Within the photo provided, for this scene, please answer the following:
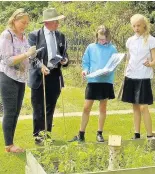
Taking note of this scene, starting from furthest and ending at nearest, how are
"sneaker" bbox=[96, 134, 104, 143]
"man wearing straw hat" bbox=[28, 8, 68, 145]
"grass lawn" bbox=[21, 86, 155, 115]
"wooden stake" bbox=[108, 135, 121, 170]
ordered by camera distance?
"grass lawn" bbox=[21, 86, 155, 115], "sneaker" bbox=[96, 134, 104, 143], "man wearing straw hat" bbox=[28, 8, 68, 145], "wooden stake" bbox=[108, 135, 121, 170]

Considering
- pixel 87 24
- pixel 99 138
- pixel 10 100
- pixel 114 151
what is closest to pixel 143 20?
pixel 99 138

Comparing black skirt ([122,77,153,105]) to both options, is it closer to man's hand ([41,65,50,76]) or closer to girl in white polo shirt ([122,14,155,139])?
girl in white polo shirt ([122,14,155,139])

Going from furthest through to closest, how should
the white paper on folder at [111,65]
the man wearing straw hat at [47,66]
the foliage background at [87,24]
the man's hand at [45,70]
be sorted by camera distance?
1. the foliage background at [87,24]
2. the man wearing straw hat at [47,66]
3. the white paper on folder at [111,65]
4. the man's hand at [45,70]

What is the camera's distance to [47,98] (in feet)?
18.8

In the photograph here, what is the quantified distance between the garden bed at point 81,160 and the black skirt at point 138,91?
155 cm

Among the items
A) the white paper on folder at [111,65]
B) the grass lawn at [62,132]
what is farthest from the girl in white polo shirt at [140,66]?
the grass lawn at [62,132]

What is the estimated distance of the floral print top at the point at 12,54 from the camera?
16.6 feet

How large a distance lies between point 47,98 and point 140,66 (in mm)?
1182

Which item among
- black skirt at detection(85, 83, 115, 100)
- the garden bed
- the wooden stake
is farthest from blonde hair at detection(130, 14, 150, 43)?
the wooden stake

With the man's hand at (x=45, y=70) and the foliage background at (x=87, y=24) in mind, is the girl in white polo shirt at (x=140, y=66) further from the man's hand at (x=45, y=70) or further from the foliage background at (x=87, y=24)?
the foliage background at (x=87, y=24)

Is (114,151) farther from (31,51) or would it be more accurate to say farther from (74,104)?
(74,104)

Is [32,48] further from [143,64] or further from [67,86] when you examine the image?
[67,86]

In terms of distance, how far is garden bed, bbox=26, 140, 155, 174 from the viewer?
3736 mm

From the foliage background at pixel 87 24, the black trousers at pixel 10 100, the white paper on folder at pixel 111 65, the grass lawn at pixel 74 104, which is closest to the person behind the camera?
the black trousers at pixel 10 100
